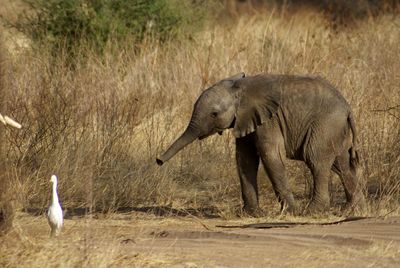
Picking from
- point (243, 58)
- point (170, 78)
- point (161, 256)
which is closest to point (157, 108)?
point (170, 78)

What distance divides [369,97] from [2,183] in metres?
6.26

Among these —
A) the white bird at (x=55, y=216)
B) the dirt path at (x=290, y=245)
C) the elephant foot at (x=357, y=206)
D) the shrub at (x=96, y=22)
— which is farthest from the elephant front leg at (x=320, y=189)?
the shrub at (x=96, y=22)

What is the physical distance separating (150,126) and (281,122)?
2964 mm

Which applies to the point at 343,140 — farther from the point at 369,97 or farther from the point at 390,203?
the point at 369,97

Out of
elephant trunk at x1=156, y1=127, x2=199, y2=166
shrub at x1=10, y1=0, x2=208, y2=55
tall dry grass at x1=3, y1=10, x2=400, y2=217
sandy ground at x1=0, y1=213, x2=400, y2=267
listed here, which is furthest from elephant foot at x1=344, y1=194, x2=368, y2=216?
shrub at x1=10, y1=0, x2=208, y2=55

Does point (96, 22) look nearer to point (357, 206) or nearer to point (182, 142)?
point (182, 142)

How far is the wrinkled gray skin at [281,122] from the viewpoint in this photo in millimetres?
10797

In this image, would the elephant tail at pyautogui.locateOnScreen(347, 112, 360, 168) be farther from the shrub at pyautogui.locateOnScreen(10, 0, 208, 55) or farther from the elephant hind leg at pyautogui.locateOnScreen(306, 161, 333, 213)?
the shrub at pyautogui.locateOnScreen(10, 0, 208, 55)

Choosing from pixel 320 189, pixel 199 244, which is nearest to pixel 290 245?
pixel 199 244

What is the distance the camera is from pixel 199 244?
8.98 m

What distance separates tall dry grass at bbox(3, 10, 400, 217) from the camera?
11727 millimetres

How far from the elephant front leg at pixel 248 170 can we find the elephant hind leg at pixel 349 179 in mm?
807

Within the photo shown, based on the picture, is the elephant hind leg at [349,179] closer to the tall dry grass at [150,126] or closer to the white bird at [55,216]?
the tall dry grass at [150,126]

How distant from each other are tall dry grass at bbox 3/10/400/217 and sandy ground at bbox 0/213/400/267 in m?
0.59
